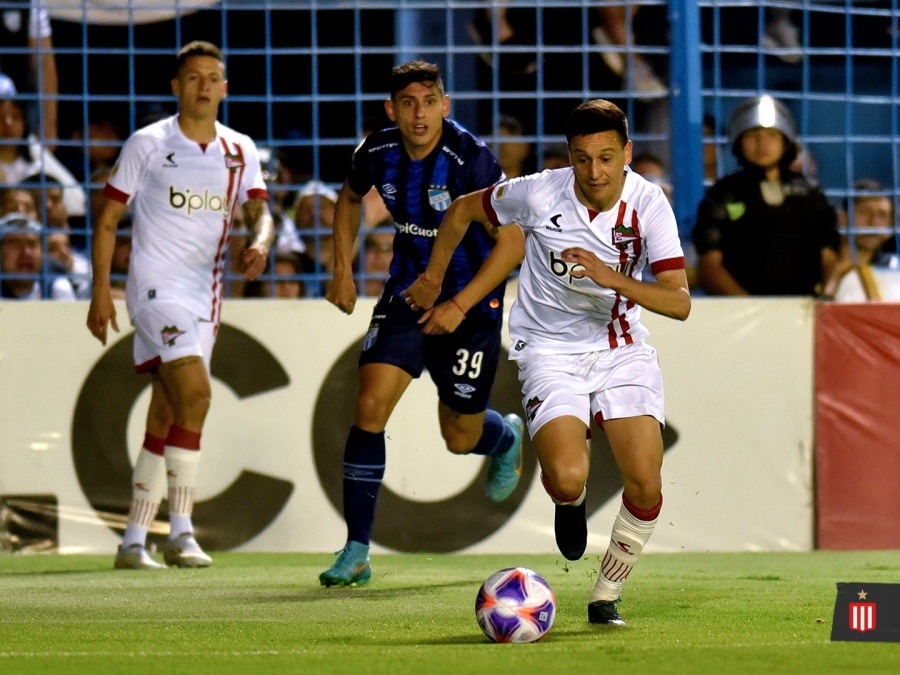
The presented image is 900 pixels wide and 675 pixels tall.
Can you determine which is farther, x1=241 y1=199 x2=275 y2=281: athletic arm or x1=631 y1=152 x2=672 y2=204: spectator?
x1=631 y1=152 x2=672 y2=204: spectator

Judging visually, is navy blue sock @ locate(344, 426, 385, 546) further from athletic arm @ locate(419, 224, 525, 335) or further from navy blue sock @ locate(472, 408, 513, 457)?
athletic arm @ locate(419, 224, 525, 335)

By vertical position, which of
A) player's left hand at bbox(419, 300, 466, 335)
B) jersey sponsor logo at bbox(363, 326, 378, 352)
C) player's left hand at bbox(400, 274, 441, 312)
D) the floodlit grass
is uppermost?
player's left hand at bbox(400, 274, 441, 312)

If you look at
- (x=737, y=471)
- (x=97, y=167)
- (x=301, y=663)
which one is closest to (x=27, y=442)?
(x=97, y=167)

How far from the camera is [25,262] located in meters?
9.11

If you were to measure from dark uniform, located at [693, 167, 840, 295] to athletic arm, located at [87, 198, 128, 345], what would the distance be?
10.4ft

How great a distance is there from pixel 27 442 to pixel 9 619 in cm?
303

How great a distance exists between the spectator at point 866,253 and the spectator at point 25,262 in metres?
4.31

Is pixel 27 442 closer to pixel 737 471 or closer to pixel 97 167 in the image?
pixel 97 167

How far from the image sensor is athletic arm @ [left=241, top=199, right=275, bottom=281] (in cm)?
797

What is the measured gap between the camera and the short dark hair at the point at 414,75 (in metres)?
7.07

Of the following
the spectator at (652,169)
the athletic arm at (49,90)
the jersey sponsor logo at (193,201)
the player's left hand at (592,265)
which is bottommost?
the player's left hand at (592,265)

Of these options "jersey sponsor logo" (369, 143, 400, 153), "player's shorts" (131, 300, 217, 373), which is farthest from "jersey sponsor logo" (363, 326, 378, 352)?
"player's shorts" (131, 300, 217, 373)

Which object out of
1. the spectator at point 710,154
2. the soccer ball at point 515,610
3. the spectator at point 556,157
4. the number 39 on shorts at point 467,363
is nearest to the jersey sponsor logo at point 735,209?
the spectator at point 710,154

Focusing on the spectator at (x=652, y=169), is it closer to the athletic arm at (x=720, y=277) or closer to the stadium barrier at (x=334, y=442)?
the athletic arm at (x=720, y=277)
